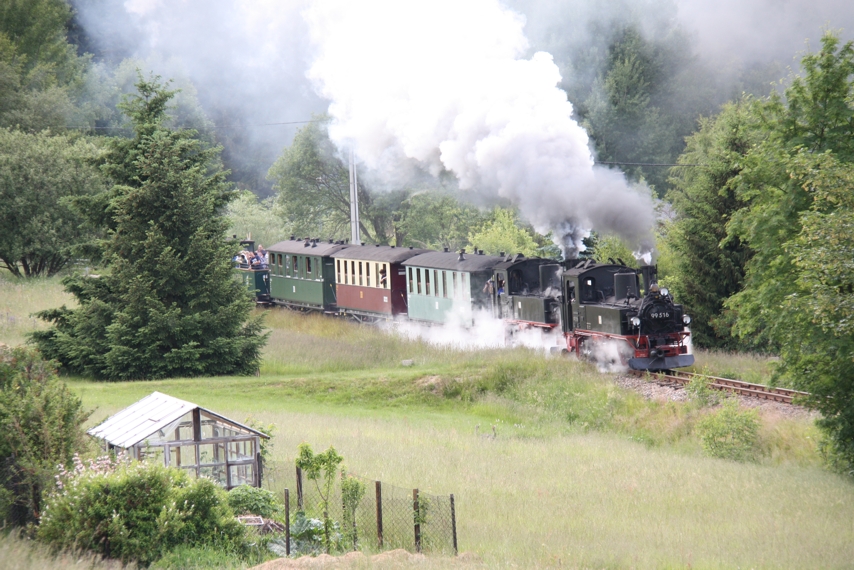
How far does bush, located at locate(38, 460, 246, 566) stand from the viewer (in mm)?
8961

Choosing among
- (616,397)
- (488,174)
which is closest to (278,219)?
(488,174)

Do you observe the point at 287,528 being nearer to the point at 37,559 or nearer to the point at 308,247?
the point at 37,559

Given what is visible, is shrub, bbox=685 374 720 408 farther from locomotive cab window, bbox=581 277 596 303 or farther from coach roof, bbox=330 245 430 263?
coach roof, bbox=330 245 430 263

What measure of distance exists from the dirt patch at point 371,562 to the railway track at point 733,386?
10.6m

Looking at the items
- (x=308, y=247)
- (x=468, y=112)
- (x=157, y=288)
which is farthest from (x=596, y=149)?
(x=157, y=288)

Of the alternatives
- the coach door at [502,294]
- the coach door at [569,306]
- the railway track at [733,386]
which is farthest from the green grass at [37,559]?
the coach door at [502,294]

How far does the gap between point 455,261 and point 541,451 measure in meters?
12.9

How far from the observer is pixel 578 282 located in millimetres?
21359

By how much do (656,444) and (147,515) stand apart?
438 inches

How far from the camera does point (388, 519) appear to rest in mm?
10500

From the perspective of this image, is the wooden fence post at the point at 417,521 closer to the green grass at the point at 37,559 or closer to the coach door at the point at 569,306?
the green grass at the point at 37,559

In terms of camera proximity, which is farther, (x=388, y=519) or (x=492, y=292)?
(x=492, y=292)

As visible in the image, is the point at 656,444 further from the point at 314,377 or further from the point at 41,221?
the point at 41,221

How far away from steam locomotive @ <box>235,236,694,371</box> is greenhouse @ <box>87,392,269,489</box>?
36.1ft
